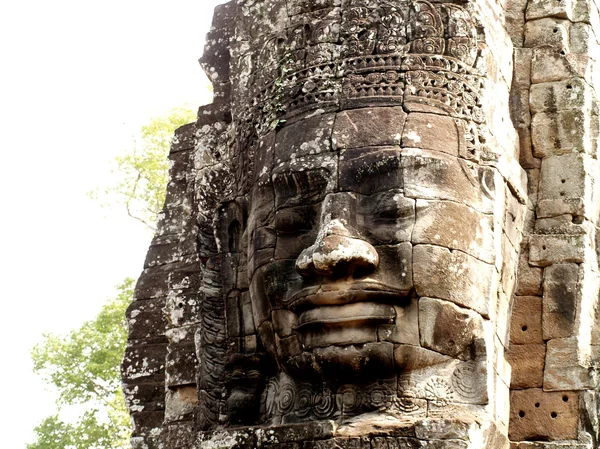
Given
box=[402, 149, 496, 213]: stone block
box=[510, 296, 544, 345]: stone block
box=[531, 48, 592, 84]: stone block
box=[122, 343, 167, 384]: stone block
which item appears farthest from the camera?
box=[122, 343, 167, 384]: stone block

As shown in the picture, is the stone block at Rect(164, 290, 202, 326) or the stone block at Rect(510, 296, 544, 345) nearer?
the stone block at Rect(510, 296, 544, 345)

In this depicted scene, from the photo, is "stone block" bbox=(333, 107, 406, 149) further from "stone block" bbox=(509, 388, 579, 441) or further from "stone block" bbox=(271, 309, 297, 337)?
"stone block" bbox=(509, 388, 579, 441)

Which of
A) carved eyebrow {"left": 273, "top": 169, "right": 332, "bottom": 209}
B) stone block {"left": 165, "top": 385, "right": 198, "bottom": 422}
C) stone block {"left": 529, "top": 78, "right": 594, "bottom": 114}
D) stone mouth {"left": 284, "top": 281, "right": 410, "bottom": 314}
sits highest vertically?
stone block {"left": 529, "top": 78, "right": 594, "bottom": 114}

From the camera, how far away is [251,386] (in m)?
9.31

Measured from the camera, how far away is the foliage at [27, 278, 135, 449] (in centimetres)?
2167

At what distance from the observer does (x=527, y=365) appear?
934 centimetres

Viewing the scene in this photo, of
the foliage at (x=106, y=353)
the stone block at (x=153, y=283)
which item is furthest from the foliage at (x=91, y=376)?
the stone block at (x=153, y=283)

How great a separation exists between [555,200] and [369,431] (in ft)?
8.31

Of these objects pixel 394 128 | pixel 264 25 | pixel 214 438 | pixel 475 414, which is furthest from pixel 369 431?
pixel 264 25

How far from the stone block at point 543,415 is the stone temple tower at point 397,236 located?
0.01m

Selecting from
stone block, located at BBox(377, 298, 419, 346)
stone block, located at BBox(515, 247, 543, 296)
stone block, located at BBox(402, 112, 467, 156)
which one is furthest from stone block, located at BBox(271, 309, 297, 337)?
stone block, located at BBox(515, 247, 543, 296)

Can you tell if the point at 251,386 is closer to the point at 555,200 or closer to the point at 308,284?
the point at 308,284

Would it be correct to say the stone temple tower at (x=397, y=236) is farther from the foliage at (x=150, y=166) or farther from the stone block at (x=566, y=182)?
the foliage at (x=150, y=166)

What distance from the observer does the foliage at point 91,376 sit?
2167cm
